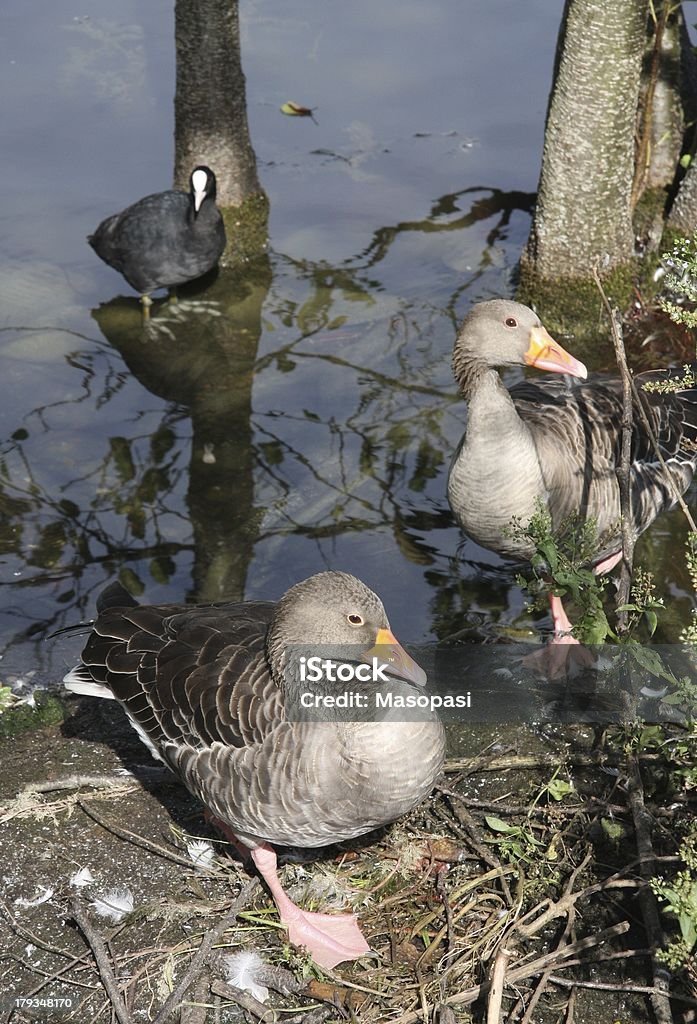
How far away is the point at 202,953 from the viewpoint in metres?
3.71

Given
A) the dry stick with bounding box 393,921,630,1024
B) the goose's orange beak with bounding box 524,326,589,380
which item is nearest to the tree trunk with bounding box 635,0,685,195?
the goose's orange beak with bounding box 524,326,589,380

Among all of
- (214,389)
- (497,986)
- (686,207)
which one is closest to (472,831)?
(497,986)

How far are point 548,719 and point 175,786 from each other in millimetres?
1575

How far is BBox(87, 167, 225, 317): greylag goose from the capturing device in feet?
27.3

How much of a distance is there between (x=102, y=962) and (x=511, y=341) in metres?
3.23

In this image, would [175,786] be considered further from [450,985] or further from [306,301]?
[306,301]

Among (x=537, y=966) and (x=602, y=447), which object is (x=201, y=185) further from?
(x=537, y=966)

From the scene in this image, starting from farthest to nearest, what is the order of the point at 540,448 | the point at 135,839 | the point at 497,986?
1. the point at 540,448
2. the point at 135,839
3. the point at 497,986

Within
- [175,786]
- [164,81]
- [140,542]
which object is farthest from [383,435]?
[164,81]

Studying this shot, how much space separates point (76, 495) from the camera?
677 centimetres

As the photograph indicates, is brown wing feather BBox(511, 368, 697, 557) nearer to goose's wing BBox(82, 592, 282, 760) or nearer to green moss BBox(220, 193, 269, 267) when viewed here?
goose's wing BBox(82, 592, 282, 760)

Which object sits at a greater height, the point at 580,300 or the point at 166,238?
the point at 166,238

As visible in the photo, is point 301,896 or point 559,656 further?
point 559,656

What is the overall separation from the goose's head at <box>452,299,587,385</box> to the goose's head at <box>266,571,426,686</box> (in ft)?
6.55
